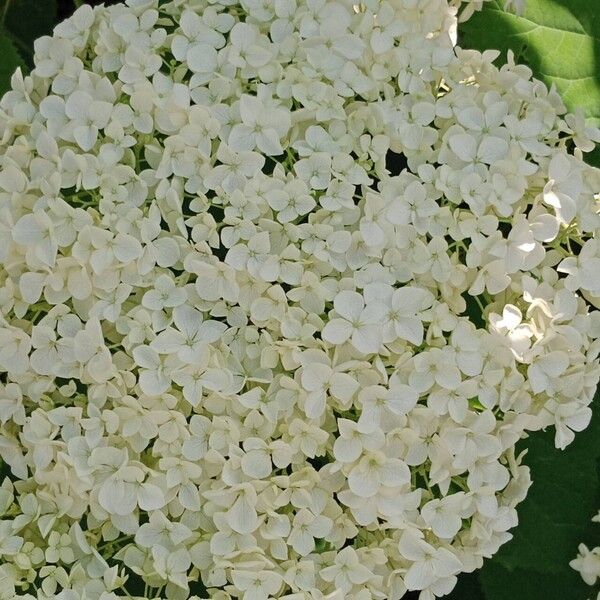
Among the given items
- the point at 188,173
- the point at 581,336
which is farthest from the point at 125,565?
the point at 581,336

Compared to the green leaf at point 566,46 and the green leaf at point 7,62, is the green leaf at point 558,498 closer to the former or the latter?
the green leaf at point 566,46

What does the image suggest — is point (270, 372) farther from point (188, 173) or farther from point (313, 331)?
point (188, 173)

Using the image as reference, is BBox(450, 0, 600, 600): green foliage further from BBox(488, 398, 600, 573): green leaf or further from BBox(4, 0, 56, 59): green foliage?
BBox(4, 0, 56, 59): green foliage

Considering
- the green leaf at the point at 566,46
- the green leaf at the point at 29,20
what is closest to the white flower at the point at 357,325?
the green leaf at the point at 566,46

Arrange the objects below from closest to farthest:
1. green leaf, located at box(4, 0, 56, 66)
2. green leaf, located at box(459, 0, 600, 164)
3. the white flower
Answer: the white flower
green leaf, located at box(459, 0, 600, 164)
green leaf, located at box(4, 0, 56, 66)

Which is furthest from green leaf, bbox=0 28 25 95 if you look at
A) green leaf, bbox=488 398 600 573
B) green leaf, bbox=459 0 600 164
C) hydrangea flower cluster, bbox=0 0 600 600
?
green leaf, bbox=488 398 600 573

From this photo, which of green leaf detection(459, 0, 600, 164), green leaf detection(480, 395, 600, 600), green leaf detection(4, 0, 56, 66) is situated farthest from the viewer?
green leaf detection(4, 0, 56, 66)
